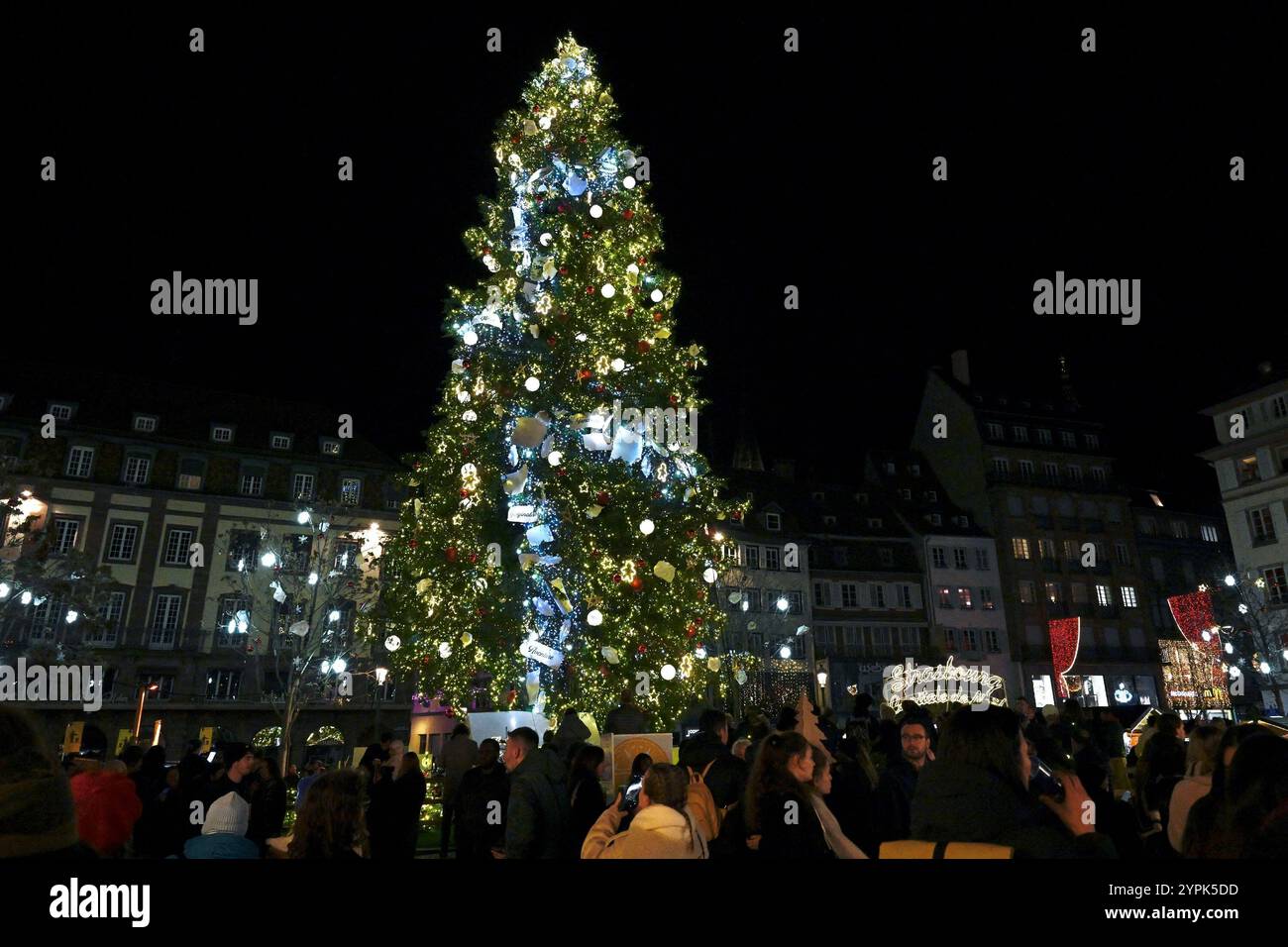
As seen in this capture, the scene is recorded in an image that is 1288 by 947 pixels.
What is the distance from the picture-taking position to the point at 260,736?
115 feet

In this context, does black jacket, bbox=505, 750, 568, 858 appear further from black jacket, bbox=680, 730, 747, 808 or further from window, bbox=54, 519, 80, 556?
window, bbox=54, 519, 80, 556

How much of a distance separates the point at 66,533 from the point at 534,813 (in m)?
38.9

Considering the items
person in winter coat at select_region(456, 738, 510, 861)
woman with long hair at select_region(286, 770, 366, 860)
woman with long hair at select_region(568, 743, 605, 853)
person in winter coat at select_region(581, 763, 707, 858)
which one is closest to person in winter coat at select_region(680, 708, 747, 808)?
woman with long hair at select_region(568, 743, 605, 853)

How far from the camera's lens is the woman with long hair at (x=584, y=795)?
6.12 m

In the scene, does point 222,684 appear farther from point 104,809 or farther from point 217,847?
point 217,847

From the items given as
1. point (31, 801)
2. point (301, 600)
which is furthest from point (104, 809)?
point (301, 600)

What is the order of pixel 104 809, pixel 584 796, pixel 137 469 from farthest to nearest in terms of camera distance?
pixel 137 469
pixel 584 796
pixel 104 809

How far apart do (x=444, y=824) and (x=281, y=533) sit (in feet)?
106

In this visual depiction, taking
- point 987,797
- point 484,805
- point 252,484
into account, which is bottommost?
point 484,805

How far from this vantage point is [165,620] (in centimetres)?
3556

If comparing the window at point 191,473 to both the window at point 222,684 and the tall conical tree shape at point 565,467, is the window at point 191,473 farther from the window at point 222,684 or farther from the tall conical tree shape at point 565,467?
the tall conical tree shape at point 565,467

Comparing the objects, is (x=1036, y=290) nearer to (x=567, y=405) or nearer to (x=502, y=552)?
(x=567, y=405)

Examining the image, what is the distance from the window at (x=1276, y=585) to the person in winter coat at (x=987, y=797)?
45281mm
